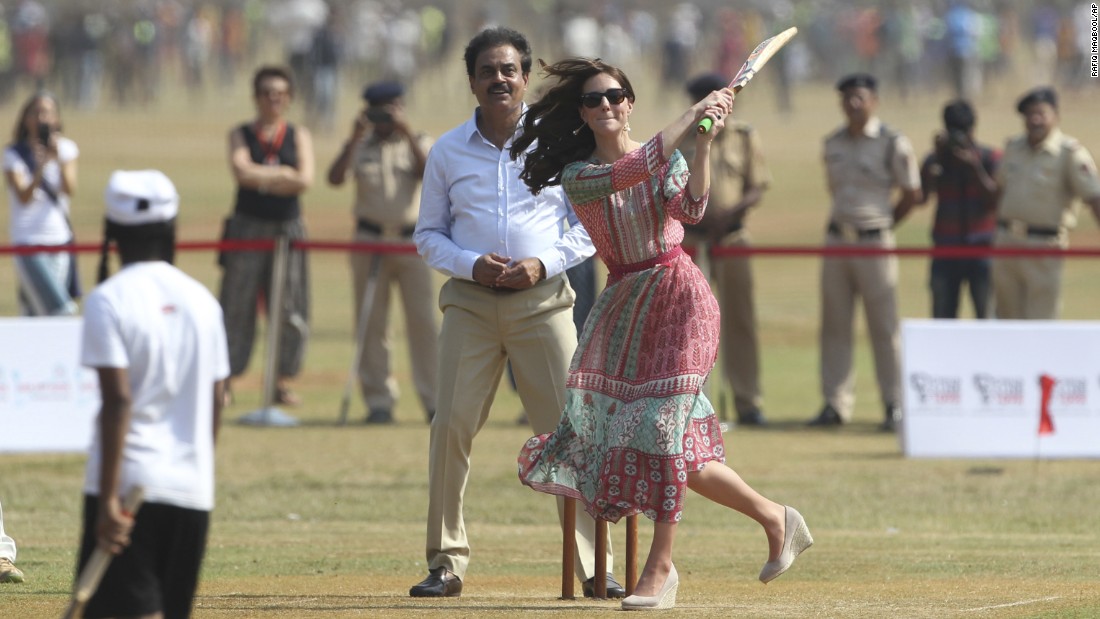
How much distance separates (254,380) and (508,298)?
10.2 m

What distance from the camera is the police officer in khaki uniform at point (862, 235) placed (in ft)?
47.1

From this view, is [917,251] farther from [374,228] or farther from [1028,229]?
[374,228]

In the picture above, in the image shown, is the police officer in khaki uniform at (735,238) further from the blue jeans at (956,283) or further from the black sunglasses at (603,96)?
the black sunglasses at (603,96)

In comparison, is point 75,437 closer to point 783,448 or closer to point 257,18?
point 783,448

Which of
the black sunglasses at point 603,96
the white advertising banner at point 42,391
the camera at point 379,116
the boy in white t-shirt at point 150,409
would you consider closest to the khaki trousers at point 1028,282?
the camera at point 379,116

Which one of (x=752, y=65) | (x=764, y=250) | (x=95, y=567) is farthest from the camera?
(x=764, y=250)

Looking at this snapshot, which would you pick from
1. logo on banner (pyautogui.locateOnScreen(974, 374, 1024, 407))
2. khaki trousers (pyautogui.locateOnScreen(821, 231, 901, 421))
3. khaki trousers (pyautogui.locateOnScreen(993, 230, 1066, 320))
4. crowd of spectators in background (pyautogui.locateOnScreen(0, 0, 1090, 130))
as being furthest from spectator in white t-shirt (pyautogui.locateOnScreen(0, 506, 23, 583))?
crowd of spectators in background (pyautogui.locateOnScreen(0, 0, 1090, 130))

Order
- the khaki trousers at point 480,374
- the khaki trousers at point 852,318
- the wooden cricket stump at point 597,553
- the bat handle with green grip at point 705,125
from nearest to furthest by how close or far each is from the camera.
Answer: the bat handle with green grip at point 705,125 → the wooden cricket stump at point 597,553 → the khaki trousers at point 480,374 → the khaki trousers at point 852,318

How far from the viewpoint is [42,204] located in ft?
50.8

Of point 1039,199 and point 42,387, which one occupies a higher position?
point 1039,199

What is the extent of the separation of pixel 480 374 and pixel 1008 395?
5.97 m

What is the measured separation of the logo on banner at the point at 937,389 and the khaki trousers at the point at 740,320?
2.13 metres

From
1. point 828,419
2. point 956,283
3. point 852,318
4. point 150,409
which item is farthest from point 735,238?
point 150,409

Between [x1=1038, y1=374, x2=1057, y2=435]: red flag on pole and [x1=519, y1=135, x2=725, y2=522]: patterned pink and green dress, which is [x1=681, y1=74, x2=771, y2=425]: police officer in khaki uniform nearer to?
[x1=1038, y1=374, x2=1057, y2=435]: red flag on pole
